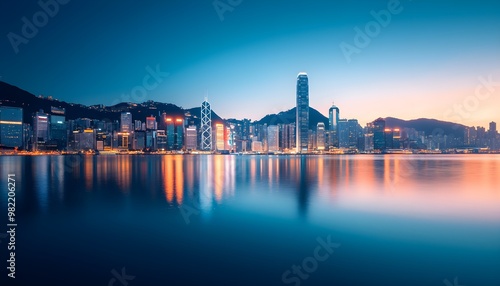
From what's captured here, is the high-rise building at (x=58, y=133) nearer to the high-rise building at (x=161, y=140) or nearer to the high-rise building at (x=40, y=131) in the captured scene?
the high-rise building at (x=40, y=131)

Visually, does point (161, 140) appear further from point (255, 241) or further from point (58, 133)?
point (255, 241)

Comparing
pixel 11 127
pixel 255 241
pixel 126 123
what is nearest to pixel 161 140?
pixel 126 123

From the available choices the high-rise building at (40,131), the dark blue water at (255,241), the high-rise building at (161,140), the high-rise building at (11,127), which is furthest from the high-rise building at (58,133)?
the dark blue water at (255,241)

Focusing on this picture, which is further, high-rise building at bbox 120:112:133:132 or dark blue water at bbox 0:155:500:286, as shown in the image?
high-rise building at bbox 120:112:133:132

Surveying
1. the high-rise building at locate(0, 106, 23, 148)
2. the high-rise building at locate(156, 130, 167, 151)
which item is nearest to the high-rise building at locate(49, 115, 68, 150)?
the high-rise building at locate(0, 106, 23, 148)

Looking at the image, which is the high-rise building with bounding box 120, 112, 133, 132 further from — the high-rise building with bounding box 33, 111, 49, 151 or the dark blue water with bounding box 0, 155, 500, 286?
the dark blue water with bounding box 0, 155, 500, 286
